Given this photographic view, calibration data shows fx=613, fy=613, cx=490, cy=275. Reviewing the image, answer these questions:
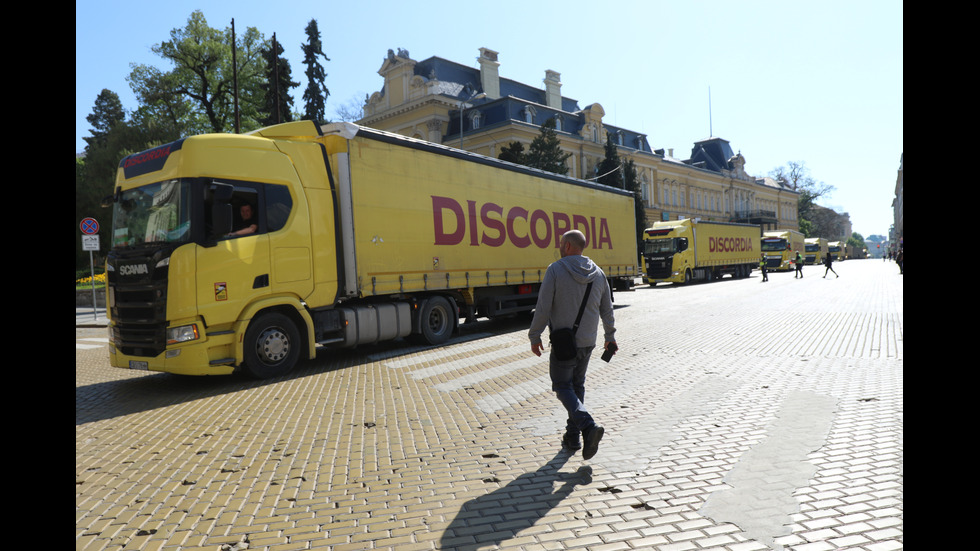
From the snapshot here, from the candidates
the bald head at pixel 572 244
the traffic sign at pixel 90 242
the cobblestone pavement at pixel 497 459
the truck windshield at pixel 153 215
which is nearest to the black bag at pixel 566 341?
the bald head at pixel 572 244

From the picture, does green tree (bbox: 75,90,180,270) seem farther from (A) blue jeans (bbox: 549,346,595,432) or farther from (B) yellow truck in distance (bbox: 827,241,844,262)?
(B) yellow truck in distance (bbox: 827,241,844,262)

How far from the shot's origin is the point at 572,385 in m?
5.01

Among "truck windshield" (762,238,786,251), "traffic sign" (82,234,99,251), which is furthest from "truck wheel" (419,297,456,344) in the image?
"truck windshield" (762,238,786,251)

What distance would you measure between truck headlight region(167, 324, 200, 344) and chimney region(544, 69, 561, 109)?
2237 inches

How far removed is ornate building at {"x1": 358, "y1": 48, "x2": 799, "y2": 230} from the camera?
53.0 meters

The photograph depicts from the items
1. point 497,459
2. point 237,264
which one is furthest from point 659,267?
point 497,459

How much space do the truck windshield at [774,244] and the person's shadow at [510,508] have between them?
53696mm

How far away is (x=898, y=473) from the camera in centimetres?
421

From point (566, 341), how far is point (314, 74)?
134ft

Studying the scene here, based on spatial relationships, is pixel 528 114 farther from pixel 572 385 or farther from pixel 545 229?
pixel 572 385

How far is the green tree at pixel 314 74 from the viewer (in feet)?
134

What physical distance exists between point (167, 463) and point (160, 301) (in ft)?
11.7
